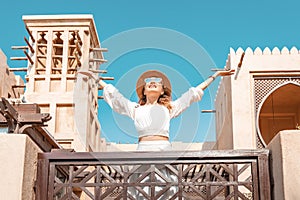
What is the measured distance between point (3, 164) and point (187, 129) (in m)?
1.41

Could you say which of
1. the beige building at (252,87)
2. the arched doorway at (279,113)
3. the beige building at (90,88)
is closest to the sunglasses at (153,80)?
the beige building at (90,88)

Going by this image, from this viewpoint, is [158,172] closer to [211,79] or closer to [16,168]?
[16,168]

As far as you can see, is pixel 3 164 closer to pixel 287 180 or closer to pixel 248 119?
pixel 287 180

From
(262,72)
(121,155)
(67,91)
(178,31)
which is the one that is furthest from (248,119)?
(121,155)

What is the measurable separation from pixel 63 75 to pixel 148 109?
23.0 ft

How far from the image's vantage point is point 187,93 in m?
4.55

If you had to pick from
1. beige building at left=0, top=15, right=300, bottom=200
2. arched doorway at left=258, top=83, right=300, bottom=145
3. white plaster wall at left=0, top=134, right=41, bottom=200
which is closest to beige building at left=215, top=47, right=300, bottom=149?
beige building at left=0, top=15, right=300, bottom=200

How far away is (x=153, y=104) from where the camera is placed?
4.56m

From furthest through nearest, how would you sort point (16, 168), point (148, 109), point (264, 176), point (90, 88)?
point (90, 88), point (148, 109), point (264, 176), point (16, 168)

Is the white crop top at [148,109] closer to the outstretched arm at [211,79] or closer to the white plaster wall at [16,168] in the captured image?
the outstretched arm at [211,79]

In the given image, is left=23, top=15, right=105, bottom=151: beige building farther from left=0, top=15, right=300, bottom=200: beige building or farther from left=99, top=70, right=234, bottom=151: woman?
left=99, top=70, right=234, bottom=151: woman

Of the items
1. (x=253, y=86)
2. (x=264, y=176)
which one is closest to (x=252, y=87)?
(x=253, y=86)

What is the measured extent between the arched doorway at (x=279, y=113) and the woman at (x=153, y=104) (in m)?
5.54

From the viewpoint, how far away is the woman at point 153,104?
4.31 meters
